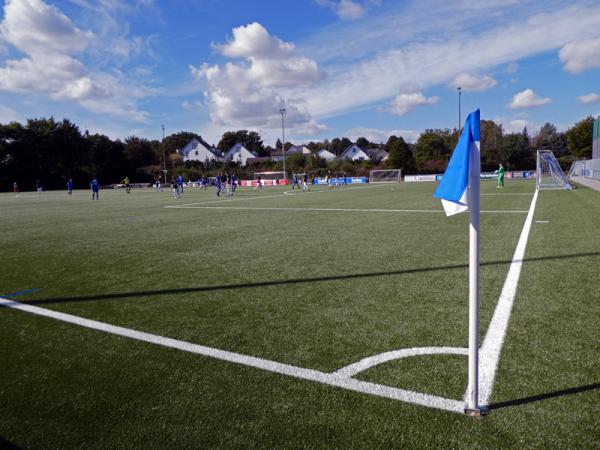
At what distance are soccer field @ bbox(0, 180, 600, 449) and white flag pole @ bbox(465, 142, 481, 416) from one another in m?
0.16

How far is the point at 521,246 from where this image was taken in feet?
27.6

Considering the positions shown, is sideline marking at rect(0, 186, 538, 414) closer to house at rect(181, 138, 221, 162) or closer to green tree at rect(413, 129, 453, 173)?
green tree at rect(413, 129, 453, 173)

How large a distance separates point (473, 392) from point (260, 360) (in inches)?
69.0

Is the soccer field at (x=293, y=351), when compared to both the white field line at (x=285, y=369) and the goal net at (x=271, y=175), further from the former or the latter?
the goal net at (x=271, y=175)

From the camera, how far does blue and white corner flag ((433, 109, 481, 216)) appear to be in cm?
259

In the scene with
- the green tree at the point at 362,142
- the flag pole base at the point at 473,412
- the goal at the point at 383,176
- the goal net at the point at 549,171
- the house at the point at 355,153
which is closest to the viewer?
the flag pole base at the point at 473,412

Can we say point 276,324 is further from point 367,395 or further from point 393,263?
point 393,263

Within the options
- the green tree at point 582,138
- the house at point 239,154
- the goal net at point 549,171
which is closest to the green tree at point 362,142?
the house at point 239,154

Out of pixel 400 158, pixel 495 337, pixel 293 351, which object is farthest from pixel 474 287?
pixel 400 158

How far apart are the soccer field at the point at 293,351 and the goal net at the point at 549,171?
982 inches

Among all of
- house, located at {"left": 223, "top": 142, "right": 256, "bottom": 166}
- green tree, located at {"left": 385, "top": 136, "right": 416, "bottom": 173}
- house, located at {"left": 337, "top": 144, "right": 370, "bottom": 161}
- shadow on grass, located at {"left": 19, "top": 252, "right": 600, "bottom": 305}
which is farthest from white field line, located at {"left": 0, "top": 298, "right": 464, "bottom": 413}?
house, located at {"left": 223, "top": 142, "right": 256, "bottom": 166}

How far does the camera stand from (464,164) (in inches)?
102

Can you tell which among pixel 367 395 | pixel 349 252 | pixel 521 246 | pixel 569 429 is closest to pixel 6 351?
pixel 367 395

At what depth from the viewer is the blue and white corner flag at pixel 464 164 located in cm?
259
